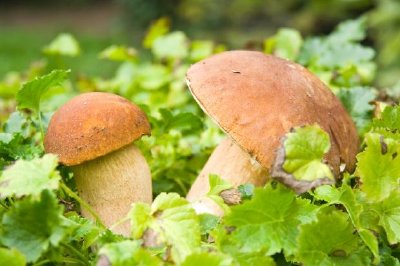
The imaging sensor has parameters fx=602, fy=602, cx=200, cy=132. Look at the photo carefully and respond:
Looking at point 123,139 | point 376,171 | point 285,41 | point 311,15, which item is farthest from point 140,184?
point 311,15

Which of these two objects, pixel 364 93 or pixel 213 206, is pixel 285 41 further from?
pixel 213 206

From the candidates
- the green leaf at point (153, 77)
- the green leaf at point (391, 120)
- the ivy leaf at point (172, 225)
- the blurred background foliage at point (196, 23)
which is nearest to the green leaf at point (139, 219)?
the ivy leaf at point (172, 225)

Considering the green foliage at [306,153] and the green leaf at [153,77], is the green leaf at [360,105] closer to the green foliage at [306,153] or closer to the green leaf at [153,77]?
the green foliage at [306,153]

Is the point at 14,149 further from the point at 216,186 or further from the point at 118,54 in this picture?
the point at 118,54

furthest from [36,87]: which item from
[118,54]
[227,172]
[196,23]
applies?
[196,23]

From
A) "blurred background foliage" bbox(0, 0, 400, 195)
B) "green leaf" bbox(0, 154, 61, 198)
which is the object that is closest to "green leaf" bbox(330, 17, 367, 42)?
"blurred background foliage" bbox(0, 0, 400, 195)

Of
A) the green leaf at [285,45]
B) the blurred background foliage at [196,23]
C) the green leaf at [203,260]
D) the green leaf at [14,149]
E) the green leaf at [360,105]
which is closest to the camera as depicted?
the green leaf at [203,260]
